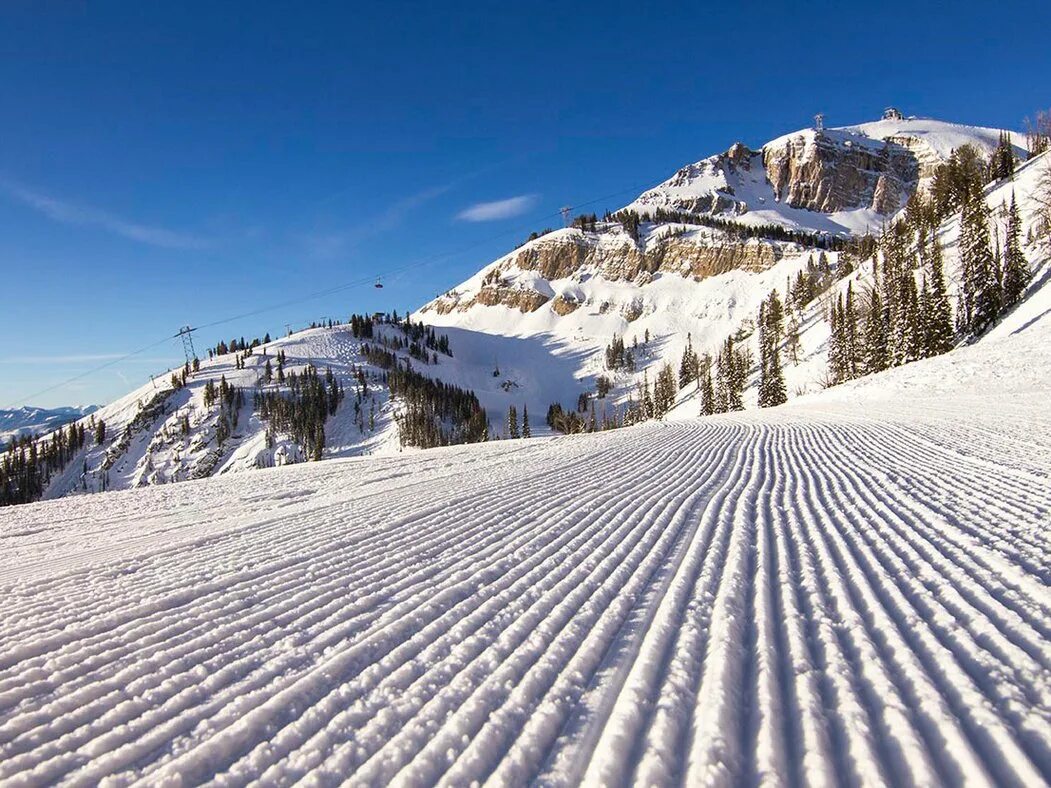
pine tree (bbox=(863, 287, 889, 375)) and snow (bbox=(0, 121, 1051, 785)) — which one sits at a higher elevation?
pine tree (bbox=(863, 287, 889, 375))

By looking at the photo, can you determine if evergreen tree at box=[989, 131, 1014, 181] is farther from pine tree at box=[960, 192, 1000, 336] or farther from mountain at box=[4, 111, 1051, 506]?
pine tree at box=[960, 192, 1000, 336]

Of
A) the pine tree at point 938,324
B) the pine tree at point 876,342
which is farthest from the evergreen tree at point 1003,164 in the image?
the pine tree at point 938,324

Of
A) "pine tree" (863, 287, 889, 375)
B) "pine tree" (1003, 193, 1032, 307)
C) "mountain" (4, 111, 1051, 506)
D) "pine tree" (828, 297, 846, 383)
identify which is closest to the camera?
"pine tree" (1003, 193, 1032, 307)

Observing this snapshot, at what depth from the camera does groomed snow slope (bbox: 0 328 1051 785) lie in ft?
7.75

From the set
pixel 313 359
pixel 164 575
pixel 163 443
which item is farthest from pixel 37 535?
pixel 313 359

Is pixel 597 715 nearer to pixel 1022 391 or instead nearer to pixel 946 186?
pixel 1022 391

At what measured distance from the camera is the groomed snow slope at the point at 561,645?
2361 mm

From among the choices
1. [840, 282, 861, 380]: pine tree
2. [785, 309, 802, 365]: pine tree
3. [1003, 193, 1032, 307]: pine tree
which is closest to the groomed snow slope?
[1003, 193, 1032, 307]: pine tree

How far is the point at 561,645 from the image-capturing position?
136 inches

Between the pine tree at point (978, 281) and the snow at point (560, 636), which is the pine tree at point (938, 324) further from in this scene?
the snow at point (560, 636)

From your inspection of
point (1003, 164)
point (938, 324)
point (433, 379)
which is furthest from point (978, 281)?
point (433, 379)

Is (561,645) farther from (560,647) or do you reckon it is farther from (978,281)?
(978,281)

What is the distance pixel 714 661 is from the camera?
307 centimetres

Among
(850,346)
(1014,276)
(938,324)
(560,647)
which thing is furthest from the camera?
(850,346)
